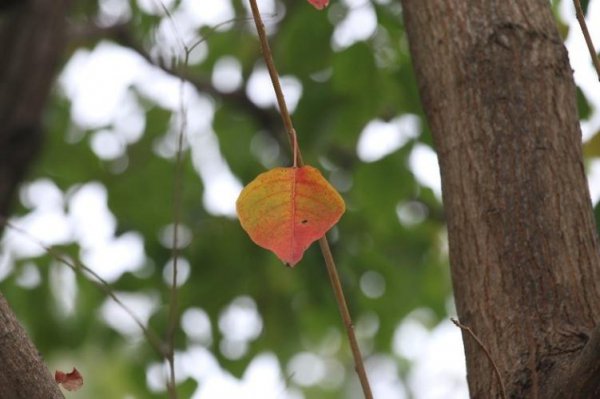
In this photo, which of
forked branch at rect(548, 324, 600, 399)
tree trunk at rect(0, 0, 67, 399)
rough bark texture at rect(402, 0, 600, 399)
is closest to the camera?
forked branch at rect(548, 324, 600, 399)

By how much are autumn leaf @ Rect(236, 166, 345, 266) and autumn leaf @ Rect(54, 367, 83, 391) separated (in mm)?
307

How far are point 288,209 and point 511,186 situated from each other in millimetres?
318

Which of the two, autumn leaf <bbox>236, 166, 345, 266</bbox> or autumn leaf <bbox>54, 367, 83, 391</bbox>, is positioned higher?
autumn leaf <bbox>236, 166, 345, 266</bbox>

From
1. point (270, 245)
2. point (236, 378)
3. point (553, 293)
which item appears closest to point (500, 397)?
point (553, 293)

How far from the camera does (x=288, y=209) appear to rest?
4.00 ft

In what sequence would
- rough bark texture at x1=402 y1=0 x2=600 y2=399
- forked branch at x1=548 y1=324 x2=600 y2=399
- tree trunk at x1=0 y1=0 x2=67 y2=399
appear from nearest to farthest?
forked branch at x1=548 y1=324 x2=600 y2=399, rough bark texture at x1=402 y1=0 x2=600 y2=399, tree trunk at x1=0 y1=0 x2=67 y2=399

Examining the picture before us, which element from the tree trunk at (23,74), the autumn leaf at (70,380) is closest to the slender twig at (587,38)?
the autumn leaf at (70,380)

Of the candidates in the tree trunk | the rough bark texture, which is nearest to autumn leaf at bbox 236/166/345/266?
the rough bark texture

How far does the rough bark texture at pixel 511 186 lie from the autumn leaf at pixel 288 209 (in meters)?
0.27

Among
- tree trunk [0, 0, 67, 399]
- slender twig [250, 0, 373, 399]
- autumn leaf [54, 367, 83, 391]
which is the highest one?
tree trunk [0, 0, 67, 399]

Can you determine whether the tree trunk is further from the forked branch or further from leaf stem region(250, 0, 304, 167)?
the forked branch

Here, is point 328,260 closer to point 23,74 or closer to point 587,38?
point 587,38

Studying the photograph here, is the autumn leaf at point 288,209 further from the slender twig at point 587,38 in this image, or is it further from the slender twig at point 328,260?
the slender twig at point 587,38

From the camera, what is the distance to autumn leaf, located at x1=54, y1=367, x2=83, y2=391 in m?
1.35
